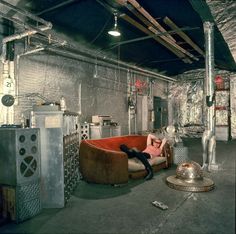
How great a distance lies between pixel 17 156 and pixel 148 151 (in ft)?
10.7

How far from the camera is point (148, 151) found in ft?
18.2

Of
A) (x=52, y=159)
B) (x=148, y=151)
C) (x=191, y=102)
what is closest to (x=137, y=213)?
(x=52, y=159)

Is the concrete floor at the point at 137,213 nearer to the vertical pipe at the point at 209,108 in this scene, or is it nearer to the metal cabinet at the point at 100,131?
the vertical pipe at the point at 209,108

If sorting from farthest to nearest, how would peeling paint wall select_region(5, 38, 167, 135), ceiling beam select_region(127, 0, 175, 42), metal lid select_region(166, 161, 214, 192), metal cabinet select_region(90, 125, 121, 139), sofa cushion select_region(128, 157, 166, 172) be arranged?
metal cabinet select_region(90, 125, 121, 139), peeling paint wall select_region(5, 38, 167, 135), sofa cushion select_region(128, 157, 166, 172), ceiling beam select_region(127, 0, 175, 42), metal lid select_region(166, 161, 214, 192)

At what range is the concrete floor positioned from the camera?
2621 mm

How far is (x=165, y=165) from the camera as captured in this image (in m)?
5.52

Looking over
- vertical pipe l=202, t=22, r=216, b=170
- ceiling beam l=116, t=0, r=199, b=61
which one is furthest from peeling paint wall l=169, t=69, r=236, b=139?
vertical pipe l=202, t=22, r=216, b=170

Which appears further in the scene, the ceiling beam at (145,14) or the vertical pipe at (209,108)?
the vertical pipe at (209,108)

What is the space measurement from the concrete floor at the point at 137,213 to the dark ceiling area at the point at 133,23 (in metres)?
3.10

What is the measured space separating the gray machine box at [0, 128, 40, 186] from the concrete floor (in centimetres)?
53

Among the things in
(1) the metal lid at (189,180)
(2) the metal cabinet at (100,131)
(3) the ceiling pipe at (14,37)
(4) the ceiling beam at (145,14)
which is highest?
(4) the ceiling beam at (145,14)

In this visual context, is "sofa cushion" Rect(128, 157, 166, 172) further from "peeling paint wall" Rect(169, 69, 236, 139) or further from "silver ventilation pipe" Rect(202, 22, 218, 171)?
"peeling paint wall" Rect(169, 69, 236, 139)

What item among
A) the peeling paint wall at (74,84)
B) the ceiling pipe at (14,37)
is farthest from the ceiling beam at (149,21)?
the peeling paint wall at (74,84)

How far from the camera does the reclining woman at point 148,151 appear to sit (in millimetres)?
4750
